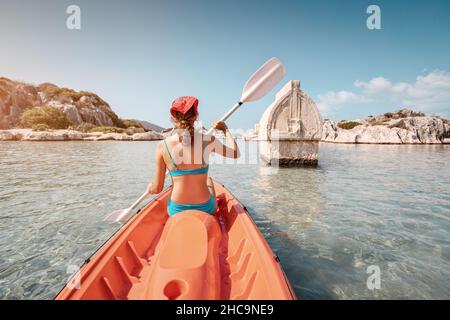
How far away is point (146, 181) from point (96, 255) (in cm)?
730

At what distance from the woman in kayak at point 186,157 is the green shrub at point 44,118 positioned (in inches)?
2128

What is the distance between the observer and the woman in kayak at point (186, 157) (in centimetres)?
278

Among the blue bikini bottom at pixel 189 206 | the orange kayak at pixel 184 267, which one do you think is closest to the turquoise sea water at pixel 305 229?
the orange kayak at pixel 184 267

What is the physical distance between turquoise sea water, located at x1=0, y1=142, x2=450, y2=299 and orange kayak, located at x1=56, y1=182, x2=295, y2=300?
1.00 metres

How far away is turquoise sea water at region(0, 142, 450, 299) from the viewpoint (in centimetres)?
303

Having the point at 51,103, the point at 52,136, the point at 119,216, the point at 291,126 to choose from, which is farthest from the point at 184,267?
the point at 51,103

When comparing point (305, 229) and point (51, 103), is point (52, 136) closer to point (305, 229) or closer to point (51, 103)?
point (51, 103)

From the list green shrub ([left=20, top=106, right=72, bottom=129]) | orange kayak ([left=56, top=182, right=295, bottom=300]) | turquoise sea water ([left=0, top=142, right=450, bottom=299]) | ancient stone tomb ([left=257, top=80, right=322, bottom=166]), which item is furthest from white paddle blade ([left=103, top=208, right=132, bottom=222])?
green shrub ([left=20, top=106, right=72, bottom=129])

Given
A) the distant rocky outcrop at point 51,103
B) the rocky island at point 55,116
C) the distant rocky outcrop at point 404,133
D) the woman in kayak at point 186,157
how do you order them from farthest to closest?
the distant rocky outcrop at point 51,103, the distant rocky outcrop at point 404,133, the rocky island at point 55,116, the woman in kayak at point 186,157

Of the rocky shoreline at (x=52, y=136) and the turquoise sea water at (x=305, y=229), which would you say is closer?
the turquoise sea water at (x=305, y=229)

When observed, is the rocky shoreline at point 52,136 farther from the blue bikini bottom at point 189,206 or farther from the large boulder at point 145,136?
the blue bikini bottom at point 189,206

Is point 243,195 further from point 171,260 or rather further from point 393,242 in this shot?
point 171,260

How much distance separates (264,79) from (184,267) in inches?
157

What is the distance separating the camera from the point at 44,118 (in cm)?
4447
